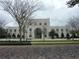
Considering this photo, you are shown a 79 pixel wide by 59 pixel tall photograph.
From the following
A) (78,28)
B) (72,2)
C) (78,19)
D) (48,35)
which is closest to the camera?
(72,2)

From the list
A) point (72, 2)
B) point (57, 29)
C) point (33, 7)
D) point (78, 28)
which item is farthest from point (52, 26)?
point (72, 2)

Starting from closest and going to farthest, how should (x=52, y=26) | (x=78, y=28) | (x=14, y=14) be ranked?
(x=14, y=14) → (x=78, y=28) → (x=52, y=26)

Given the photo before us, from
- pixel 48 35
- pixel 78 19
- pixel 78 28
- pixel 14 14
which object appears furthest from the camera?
pixel 48 35

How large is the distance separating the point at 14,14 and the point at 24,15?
201 cm

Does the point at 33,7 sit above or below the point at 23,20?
above

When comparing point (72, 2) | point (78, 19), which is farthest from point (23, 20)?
point (78, 19)

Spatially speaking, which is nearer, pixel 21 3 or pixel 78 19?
pixel 21 3

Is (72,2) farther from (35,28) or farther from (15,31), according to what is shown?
(15,31)

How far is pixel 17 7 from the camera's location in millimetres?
31047

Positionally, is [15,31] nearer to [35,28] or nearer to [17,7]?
[35,28]

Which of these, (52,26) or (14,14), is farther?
(52,26)

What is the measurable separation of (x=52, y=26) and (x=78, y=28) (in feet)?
127

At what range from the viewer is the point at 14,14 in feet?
101

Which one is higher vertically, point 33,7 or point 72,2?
point 33,7
